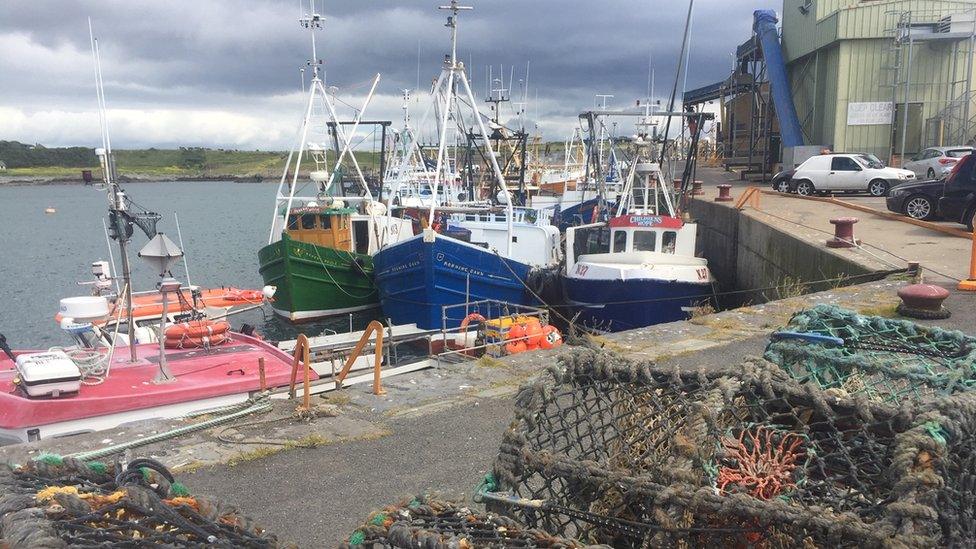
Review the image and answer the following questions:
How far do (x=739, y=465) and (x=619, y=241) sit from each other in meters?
11.8

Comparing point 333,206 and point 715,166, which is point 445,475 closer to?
point 333,206

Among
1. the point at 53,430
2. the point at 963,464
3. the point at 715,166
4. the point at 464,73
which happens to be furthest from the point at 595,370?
the point at 715,166

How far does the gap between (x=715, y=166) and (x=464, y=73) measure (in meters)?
31.8

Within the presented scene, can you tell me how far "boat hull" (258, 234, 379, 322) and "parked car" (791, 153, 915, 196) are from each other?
13.1 metres

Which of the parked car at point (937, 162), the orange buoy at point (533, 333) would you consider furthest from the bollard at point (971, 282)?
the parked car at point (937, 162)

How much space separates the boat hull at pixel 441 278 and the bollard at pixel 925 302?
8.25 m

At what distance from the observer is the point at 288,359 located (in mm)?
9531

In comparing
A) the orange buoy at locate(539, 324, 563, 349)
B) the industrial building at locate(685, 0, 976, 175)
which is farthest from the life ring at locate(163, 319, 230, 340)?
the industrial building at locate(685, 0, 976, 175)

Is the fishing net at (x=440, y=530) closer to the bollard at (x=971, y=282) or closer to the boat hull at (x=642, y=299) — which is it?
the bollard at (x=971, y=282)

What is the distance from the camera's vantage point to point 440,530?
7.18ft

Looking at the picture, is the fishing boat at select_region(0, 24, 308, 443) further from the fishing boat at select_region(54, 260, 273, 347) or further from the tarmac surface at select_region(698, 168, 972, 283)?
the tarmac surface at select_region(698, 168, 972, 283)

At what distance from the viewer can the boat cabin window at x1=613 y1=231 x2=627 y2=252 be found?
46.4 ft

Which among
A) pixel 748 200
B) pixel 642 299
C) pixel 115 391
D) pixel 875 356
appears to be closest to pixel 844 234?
pixel 642 299

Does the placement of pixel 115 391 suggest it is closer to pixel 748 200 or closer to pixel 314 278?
pixel 314 278
